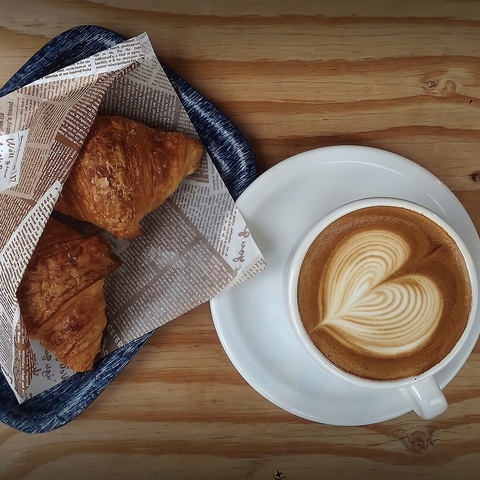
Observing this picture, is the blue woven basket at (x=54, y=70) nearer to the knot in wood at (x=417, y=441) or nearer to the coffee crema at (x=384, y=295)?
the coffee crema at (x=384, y=295)

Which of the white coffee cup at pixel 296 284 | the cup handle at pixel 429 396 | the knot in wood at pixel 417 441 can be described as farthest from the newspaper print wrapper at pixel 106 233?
the knot in wood at pixel 417 441

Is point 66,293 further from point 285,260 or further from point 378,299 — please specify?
point 378,299

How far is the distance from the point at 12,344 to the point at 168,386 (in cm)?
28

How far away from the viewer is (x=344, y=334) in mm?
707

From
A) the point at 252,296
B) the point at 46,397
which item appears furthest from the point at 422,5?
the point at 46,397

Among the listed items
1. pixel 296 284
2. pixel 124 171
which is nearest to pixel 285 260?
pixel 296 284

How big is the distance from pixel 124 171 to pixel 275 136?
10.9 inches

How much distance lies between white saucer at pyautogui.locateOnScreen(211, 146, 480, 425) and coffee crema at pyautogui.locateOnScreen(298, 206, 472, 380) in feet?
0.41

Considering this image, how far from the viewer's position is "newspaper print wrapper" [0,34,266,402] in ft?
2.47

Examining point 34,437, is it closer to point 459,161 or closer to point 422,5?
point 459,161

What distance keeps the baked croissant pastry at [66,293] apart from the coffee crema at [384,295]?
333 mm

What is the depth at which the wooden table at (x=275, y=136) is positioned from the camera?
2.95ft

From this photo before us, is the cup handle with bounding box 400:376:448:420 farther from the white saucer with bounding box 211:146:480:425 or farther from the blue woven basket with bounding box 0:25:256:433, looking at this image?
the blue woven basket with bounding box 0:25:256:433

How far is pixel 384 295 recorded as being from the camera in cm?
70
